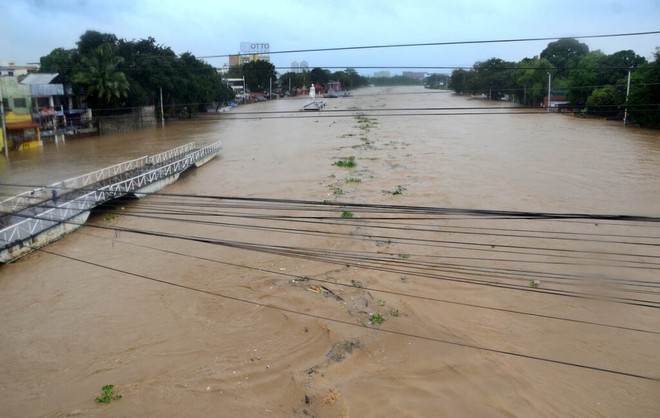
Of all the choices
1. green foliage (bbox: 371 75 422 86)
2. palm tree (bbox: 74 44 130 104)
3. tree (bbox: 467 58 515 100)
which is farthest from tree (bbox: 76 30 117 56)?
green foliage (bbox: 371 75 422 86)

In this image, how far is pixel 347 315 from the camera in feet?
26.0

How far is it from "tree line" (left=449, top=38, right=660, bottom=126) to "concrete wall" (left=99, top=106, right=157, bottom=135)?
837 inches

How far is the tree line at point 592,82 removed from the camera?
1043 inches

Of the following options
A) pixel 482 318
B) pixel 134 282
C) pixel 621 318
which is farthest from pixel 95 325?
pixel 621 318

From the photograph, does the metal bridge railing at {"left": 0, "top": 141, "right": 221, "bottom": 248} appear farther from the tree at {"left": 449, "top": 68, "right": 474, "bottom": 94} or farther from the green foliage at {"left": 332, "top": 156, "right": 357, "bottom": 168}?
the tree at {"left": 449, "top": 68, "right": 474, "bottom": 94}

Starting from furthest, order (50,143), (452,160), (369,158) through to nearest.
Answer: (50,143) < (369,158) < (452,160)

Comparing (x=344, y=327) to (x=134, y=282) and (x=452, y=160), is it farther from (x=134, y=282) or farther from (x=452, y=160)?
(x=452, y=160)

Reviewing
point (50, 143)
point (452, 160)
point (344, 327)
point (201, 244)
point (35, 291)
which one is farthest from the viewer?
point (50, 143)

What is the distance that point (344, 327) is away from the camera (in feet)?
24.8

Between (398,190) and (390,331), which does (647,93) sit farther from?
(390,331)

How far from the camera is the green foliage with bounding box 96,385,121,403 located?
241 inches

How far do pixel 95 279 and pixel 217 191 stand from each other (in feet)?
24.0

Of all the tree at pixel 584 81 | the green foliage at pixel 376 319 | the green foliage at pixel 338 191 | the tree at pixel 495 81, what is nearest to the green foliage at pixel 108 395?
the green foliage at pixel 376 319

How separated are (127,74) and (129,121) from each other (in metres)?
3.00
